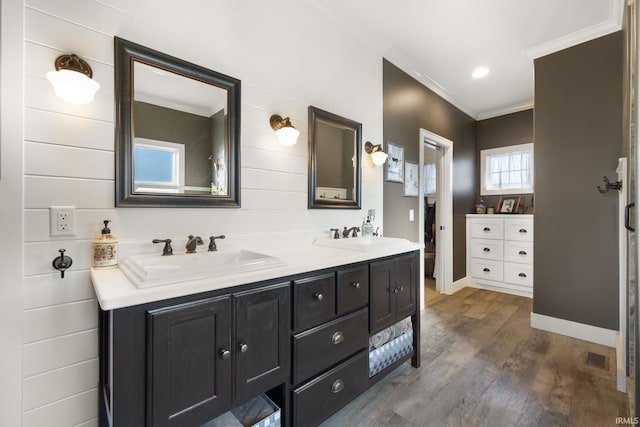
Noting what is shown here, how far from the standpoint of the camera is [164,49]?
1394mm

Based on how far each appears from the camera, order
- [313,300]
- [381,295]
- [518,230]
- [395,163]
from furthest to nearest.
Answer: [518,230]
[395,163]
[381,295]
[313,300]

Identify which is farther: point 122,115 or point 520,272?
point 520,272

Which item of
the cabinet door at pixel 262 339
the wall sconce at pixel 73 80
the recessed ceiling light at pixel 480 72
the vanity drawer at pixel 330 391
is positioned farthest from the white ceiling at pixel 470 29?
the vanity drawer at pixel 330 391

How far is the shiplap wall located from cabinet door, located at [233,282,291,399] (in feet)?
1.90

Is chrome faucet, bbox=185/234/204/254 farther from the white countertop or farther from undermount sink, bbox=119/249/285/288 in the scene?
the white countertop

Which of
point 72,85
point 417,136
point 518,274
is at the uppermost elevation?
point 417,136

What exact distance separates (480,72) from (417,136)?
39.8 inches

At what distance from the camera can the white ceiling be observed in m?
2.17

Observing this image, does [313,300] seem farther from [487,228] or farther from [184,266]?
[487,228]

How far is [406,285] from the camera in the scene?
6.51 feet

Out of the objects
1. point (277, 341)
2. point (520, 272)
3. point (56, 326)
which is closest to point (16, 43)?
point (56, 326)

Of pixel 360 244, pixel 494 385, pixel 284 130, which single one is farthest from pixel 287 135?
pixel 494 385

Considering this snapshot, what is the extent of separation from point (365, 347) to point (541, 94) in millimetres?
3001

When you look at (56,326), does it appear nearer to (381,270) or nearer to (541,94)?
(381,270)
